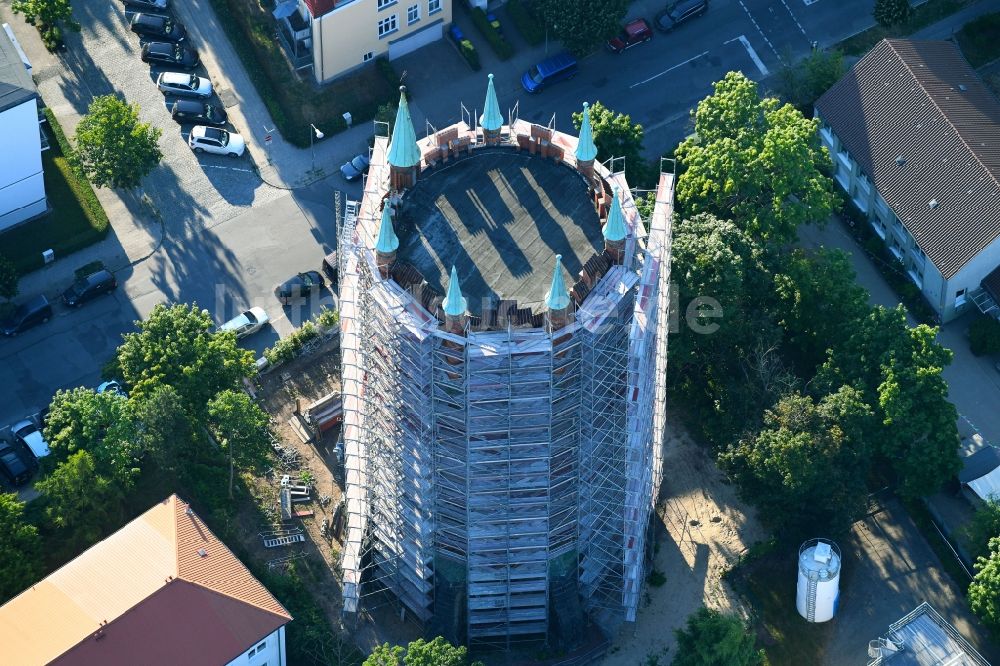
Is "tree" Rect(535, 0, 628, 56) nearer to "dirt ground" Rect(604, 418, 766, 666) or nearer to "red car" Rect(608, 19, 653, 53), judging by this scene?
"red car" Rect(608, 19, 653, 53)

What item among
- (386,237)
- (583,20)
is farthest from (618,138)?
(386,237)

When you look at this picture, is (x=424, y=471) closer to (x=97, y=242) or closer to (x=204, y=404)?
(x=204, y=404)

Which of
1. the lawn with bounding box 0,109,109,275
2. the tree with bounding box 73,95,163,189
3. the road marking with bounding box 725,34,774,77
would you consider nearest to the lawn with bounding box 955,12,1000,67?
the road marking with bounding box 725,34,774,77

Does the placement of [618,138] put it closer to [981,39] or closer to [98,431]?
[981,39]

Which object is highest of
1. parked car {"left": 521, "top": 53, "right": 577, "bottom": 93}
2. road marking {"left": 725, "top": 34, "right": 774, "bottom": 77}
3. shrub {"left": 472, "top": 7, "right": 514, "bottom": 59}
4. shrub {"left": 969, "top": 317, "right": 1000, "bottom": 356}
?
shrub {"left": 472, "top": 7, "right": 514, "bottom": 59}

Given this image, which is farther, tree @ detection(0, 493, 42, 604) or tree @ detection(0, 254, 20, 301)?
tree @ detection(0, 254, 20, 301)

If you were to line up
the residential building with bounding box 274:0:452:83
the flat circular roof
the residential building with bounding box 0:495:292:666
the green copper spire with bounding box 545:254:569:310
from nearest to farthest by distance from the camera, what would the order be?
1. the green copper spire with bounding box 545:254:569:310
2. the flat circular roof
3. the residential building with bounding box 0:495:292:666
4. the residential building with bounding box 274:0:452:83

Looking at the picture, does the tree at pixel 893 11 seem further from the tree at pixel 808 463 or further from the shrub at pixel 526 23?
the tree at pixel 808 463

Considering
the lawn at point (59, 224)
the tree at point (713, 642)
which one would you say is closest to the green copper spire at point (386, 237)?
the tree at point (713, 642)
